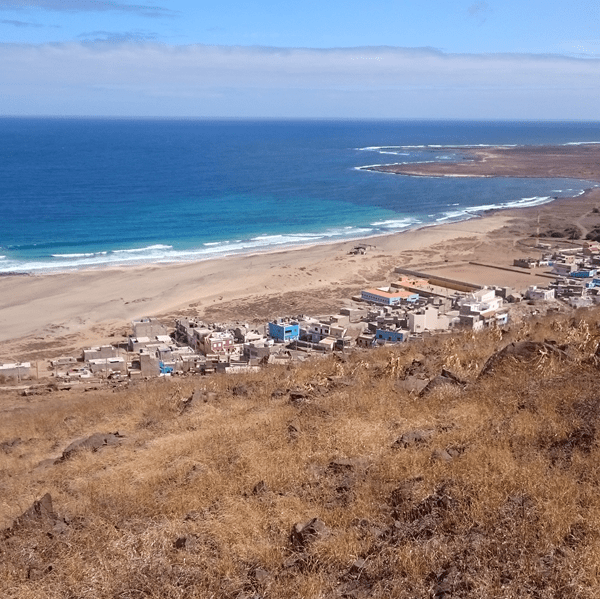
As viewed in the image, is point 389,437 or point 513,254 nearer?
point 389,437

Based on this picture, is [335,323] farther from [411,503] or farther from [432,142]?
[432,142]

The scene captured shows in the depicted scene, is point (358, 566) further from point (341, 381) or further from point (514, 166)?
point (514, 166)

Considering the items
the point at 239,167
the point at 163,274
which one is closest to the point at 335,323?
the point at 163,274

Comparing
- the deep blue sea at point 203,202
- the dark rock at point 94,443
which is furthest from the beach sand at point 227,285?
the dark rock at point 94,443

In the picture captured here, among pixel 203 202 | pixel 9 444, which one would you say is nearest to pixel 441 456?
pixel 9 444

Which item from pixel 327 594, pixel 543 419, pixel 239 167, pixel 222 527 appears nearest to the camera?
pixel 327 594

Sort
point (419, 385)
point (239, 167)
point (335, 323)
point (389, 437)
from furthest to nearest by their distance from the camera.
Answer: point (239, 167)
point (335, 323)
point (419, 385)
point (389, 437)

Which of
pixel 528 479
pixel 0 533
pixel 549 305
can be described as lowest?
pixel 549 305
